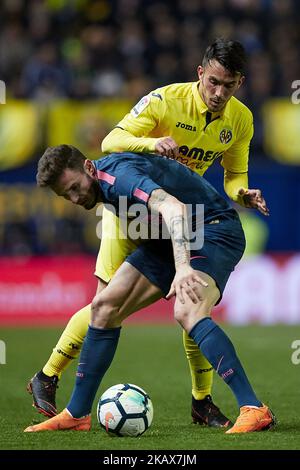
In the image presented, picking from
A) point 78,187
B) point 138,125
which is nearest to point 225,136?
point 138,125

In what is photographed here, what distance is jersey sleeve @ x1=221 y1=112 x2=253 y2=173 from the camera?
6.40 m

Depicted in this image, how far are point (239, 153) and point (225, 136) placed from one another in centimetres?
24

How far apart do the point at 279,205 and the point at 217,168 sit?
3.45 ft

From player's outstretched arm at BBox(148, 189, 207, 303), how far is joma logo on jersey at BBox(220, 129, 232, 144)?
1.50 meters

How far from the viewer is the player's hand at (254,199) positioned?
19.1 ft

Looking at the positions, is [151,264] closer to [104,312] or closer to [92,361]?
[104,312]

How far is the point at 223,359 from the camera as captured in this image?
16.6 feet

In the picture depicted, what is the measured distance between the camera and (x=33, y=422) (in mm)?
5914

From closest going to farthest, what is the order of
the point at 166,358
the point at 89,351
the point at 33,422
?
the point at 89,351 → the point at 33,422 → the point at 166,358

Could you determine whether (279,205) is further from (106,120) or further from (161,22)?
(161,22)
